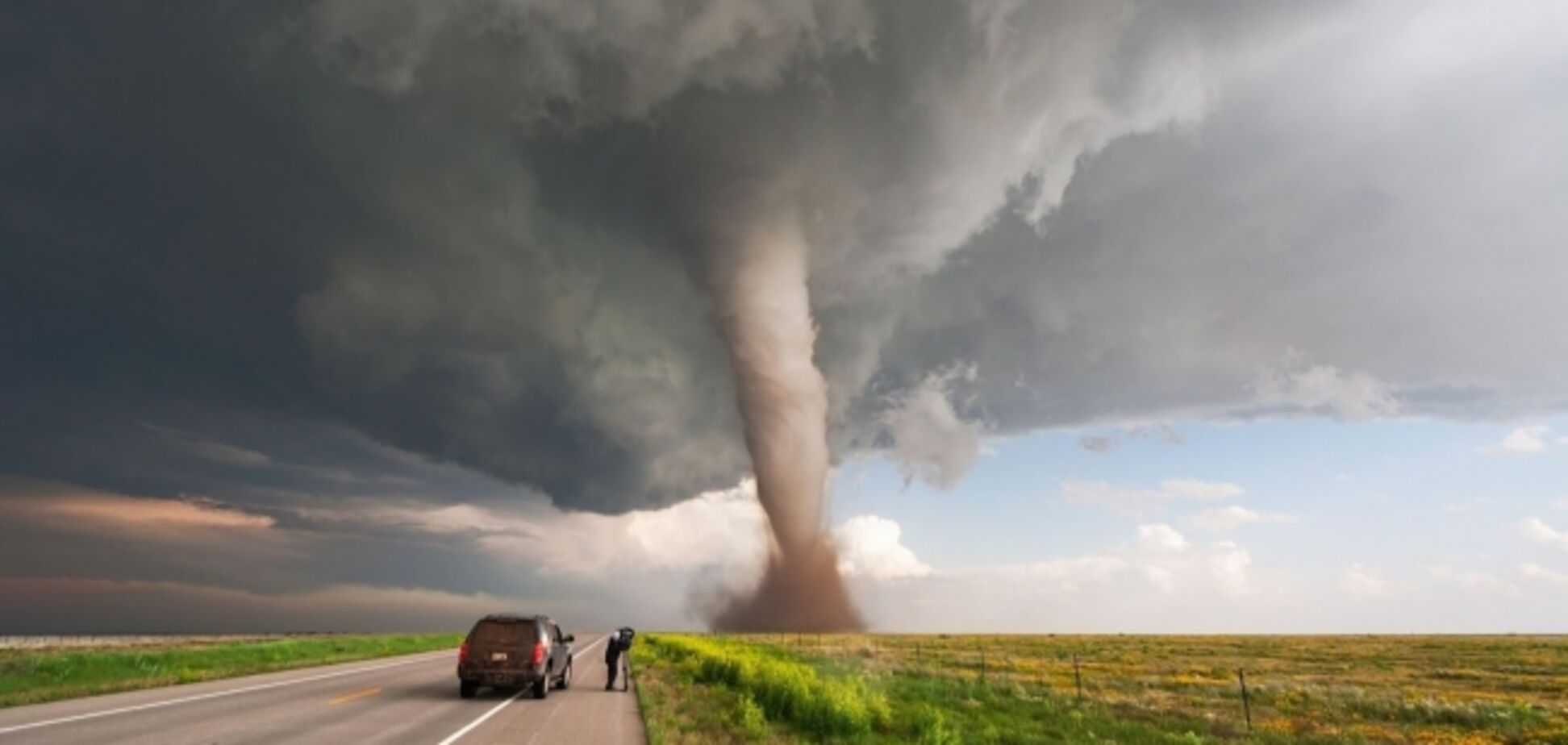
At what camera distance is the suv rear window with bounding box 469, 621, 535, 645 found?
2055cm

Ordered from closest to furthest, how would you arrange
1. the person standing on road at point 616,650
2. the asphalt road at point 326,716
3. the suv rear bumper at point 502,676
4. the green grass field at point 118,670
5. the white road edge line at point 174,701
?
the asphalt road at point 326,716 → the white road edge line at point 174,701 → the green grass field at point 118,670 → the suv rear bumper at point 502,676 → the person standing on road at point 616,650

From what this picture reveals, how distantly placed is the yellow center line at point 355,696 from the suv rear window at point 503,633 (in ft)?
8.91

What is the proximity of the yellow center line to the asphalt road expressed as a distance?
21mm

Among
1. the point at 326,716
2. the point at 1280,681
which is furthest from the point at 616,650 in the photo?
the point at 1280,681

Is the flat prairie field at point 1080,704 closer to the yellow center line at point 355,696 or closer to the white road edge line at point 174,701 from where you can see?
the yellow center line at point 355,696

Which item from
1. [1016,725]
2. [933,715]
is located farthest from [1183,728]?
[933,715]

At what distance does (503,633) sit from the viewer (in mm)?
20688

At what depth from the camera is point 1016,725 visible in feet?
65.1

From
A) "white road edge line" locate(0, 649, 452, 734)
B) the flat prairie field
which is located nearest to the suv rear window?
the flat prairie field

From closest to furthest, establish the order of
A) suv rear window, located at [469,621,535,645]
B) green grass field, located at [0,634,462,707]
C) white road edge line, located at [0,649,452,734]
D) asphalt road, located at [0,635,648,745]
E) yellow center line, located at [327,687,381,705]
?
asphalt road, located at [0,635,648,745]
white road edge line, located at [0,649,452,734]
yellow center line, located at [327,687,381,705]
green grass field, located at [0,634,462,707]
suv rear window, located at [469,621,535,645]

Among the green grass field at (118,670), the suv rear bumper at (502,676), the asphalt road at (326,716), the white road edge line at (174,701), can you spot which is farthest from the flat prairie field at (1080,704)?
the green grass field at (118,670)

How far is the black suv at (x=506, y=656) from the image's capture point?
65.6 ft

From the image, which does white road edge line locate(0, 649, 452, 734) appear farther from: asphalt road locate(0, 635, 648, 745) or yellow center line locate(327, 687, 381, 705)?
yellow center line locate(327, 687, 381, 705)

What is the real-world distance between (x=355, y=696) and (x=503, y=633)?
3.65 metres
